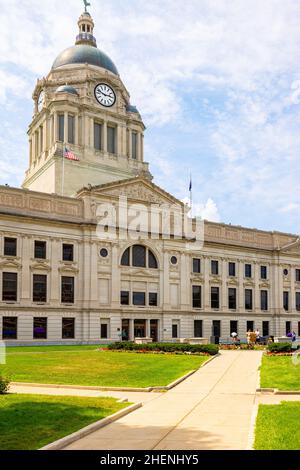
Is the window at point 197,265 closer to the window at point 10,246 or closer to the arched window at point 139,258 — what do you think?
the arched window at point 139,258

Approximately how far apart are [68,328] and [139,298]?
1042cm

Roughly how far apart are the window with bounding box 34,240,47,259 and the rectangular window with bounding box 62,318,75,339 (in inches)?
305

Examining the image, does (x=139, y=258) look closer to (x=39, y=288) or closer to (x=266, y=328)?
(x=39, y=288)

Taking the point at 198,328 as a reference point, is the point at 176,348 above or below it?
above

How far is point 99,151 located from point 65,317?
2728 cm

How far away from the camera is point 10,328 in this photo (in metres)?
59.0

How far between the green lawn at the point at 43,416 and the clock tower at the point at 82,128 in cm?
5573

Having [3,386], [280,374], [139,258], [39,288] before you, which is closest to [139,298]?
[139,258]

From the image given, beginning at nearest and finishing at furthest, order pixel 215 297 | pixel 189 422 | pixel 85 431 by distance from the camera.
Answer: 1. pixel 85 431
2. pixel 189 422
3. pixel 215 297

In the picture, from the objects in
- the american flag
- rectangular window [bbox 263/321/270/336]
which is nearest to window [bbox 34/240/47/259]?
the american flag

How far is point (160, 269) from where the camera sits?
71.1 meters
